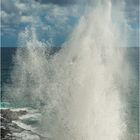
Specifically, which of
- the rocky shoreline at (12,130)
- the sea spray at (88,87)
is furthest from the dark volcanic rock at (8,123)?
the sea spray at (88,87)

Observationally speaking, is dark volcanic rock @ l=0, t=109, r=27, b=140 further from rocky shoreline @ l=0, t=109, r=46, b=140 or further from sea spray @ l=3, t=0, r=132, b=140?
sea spray @ l=3, t=0, r=132, b=140

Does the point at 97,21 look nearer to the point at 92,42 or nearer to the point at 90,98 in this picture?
the point at 92,42

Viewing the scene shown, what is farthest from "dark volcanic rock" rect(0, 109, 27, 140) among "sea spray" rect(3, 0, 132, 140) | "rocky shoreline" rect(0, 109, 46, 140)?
"sea spray" rect(3, 0, 132, 140)

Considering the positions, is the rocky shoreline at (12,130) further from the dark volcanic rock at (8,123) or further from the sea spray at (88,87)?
the sea spray at (88,87)

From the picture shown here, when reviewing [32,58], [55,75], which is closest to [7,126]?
[32,58]

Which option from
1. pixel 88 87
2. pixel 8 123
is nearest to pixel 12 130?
pixel 8 123

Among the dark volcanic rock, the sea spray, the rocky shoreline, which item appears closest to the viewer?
the sea spray

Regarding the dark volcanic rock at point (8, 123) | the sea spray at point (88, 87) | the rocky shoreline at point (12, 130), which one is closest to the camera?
the sea spray at point (88, 87)

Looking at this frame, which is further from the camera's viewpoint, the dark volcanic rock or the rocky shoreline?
the dark volcanic rock

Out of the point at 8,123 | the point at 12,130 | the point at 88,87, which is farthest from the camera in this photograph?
the point at 8,123

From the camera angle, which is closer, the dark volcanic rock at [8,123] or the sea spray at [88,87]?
the sea spray at [88,87]

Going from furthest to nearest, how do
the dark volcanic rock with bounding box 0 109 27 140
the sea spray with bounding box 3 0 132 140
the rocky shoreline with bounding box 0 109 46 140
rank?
the dark volcanic rock with bounding box 0 109 27 140 → the rocky shoreline with bounding box 0 109 46 140 → the sea spray with bounding box 3 0 132 140

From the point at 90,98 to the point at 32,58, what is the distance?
2194 cm

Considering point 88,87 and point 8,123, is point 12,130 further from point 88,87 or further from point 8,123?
point 88,87
